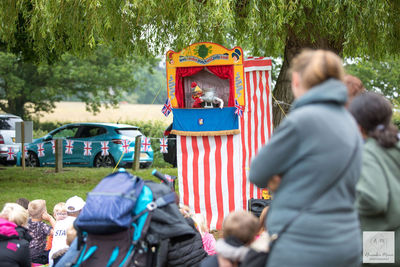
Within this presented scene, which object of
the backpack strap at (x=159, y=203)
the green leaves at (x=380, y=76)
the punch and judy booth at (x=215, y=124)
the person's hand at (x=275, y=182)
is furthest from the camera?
the green leaves at (x=380, y=76)

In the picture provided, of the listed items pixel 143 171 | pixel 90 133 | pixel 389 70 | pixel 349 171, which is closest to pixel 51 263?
pixel 349 171

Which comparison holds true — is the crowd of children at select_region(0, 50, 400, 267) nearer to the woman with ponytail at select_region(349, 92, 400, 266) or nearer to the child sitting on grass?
the child sitting on grass

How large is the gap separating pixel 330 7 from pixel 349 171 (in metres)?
5.47

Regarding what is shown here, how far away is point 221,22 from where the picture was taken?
6875 millimetres

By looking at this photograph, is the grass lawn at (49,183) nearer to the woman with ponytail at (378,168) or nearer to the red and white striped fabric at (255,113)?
the red and white striped fabric at (255,113)

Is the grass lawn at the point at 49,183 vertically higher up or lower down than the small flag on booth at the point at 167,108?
lower down

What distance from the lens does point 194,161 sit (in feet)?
24.6

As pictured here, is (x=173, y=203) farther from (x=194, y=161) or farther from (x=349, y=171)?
(x=194, y=161)

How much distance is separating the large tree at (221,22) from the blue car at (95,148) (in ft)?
21.6

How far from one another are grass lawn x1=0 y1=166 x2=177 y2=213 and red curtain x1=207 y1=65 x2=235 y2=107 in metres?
4.32

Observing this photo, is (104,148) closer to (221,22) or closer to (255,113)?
(255,113)

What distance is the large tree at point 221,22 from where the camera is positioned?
7090mm

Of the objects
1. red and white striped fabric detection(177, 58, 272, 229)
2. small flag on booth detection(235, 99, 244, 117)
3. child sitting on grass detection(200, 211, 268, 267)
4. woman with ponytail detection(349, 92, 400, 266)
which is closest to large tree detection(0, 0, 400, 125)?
red and white striped fabric detection(177, 58, 272, 229)

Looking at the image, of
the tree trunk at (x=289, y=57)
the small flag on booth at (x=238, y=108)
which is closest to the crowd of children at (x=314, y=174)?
the small flag on booth at (x=238, y=108)
